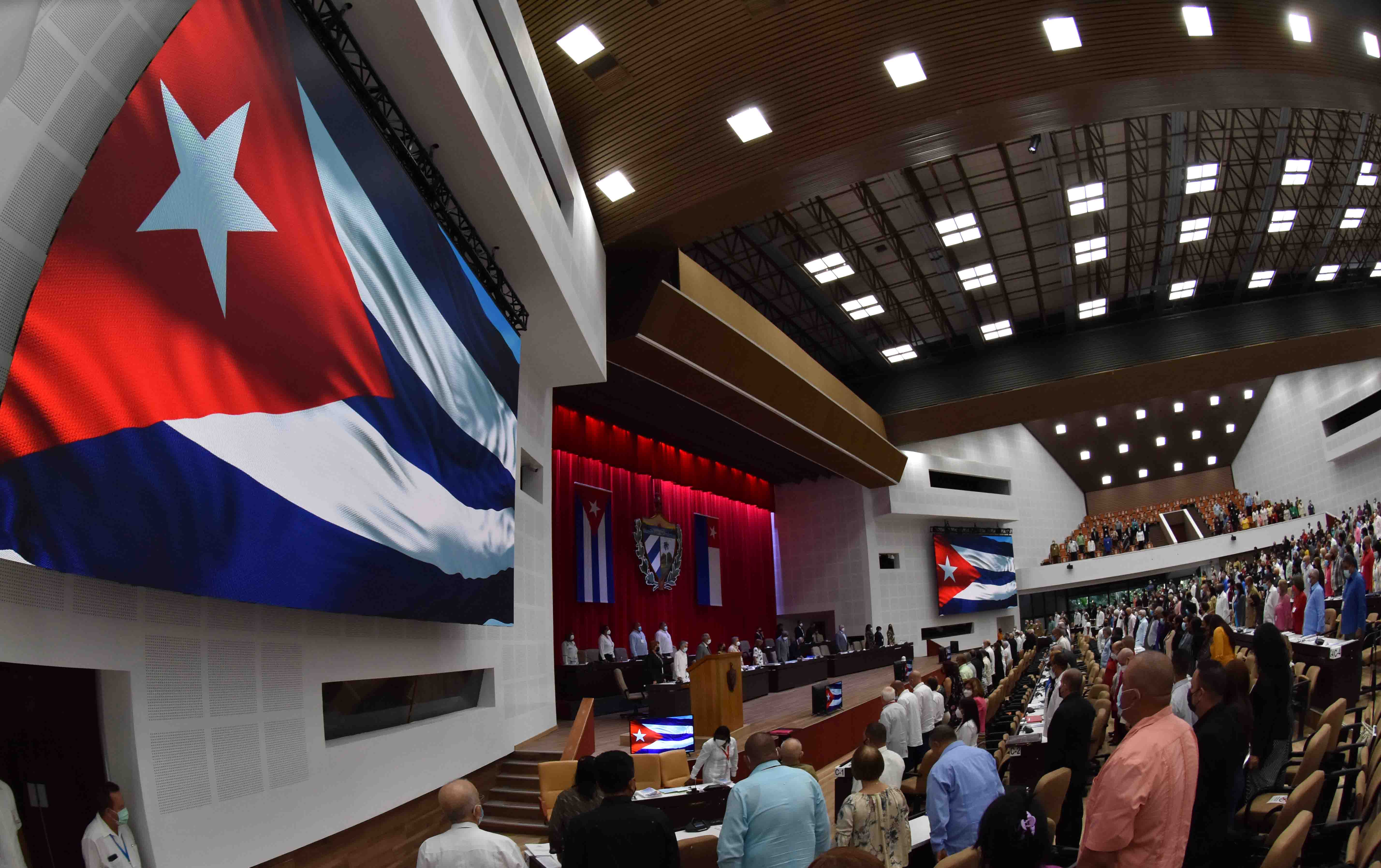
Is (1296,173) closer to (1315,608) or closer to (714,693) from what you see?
(1315,608)

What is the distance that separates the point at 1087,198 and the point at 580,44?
10.7 meters

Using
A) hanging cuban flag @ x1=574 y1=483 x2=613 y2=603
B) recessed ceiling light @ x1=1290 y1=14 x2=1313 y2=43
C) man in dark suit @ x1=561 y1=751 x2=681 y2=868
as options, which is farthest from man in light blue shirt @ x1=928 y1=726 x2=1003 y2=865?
hanging cuban flag @ x1=574 y1=483 x2=613 y2=603

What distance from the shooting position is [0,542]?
2.56 metres

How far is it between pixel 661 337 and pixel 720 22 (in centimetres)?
515

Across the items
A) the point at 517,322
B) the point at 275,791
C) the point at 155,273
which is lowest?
the point at 275,791

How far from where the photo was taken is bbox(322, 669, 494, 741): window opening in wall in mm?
5680

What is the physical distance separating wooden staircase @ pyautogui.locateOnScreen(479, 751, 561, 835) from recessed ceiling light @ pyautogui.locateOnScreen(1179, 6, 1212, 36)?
33.5 feet

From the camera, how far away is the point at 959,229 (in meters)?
16.3

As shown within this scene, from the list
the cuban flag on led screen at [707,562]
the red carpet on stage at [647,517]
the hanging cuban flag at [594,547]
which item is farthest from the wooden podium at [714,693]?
the cuban flag on led screen at [707,562]

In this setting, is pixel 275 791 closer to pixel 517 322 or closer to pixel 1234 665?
pixel 1234 665

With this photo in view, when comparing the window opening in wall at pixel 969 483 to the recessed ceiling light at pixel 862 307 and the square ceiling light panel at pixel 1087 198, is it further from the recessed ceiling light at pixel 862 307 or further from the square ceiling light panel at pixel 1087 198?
the square ceiling light panel at pixel 1087 198

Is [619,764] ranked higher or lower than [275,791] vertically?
higher

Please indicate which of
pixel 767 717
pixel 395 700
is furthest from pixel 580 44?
pixel 767 717

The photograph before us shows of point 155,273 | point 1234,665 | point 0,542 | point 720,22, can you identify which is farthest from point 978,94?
point 0,542
